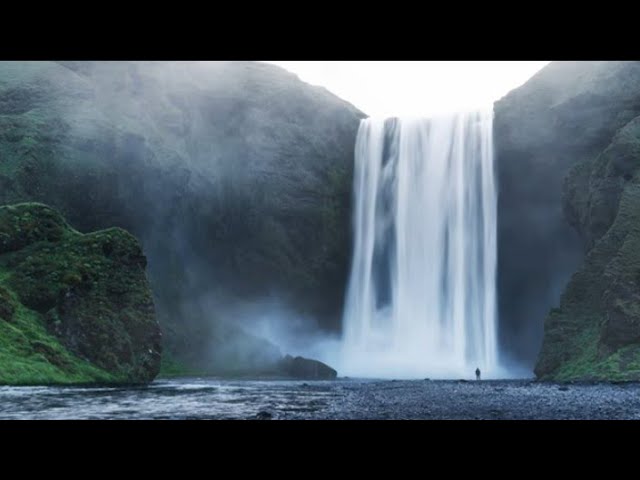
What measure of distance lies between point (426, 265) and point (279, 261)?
56.4ft

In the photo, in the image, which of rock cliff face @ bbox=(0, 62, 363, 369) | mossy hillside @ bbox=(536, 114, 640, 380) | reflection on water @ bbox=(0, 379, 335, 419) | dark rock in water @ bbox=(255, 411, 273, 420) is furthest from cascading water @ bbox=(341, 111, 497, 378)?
dark rock in water @ bbox=(255, 411, 273, 420)

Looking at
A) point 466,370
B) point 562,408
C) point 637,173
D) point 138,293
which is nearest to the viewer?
point 562,408

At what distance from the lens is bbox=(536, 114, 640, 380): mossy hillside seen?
47844 millimetres

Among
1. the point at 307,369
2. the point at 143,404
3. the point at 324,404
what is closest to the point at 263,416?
the point at 324,404

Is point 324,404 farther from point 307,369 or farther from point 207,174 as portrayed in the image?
point 207,174

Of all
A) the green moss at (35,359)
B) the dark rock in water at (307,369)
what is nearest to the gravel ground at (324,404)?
the green moss at (35,359)

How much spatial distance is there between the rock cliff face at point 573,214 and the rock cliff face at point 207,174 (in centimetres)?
1924

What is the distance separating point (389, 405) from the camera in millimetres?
27953

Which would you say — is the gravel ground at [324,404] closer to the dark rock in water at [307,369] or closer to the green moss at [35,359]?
the green moss at [35,359]

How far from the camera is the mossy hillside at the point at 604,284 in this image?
47.8 m

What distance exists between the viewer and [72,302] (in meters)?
43.4

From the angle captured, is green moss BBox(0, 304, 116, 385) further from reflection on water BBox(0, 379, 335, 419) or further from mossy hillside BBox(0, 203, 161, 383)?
reflection on water BBox(0, 379, 335, 419)

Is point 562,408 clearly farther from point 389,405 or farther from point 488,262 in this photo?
point 488,262
